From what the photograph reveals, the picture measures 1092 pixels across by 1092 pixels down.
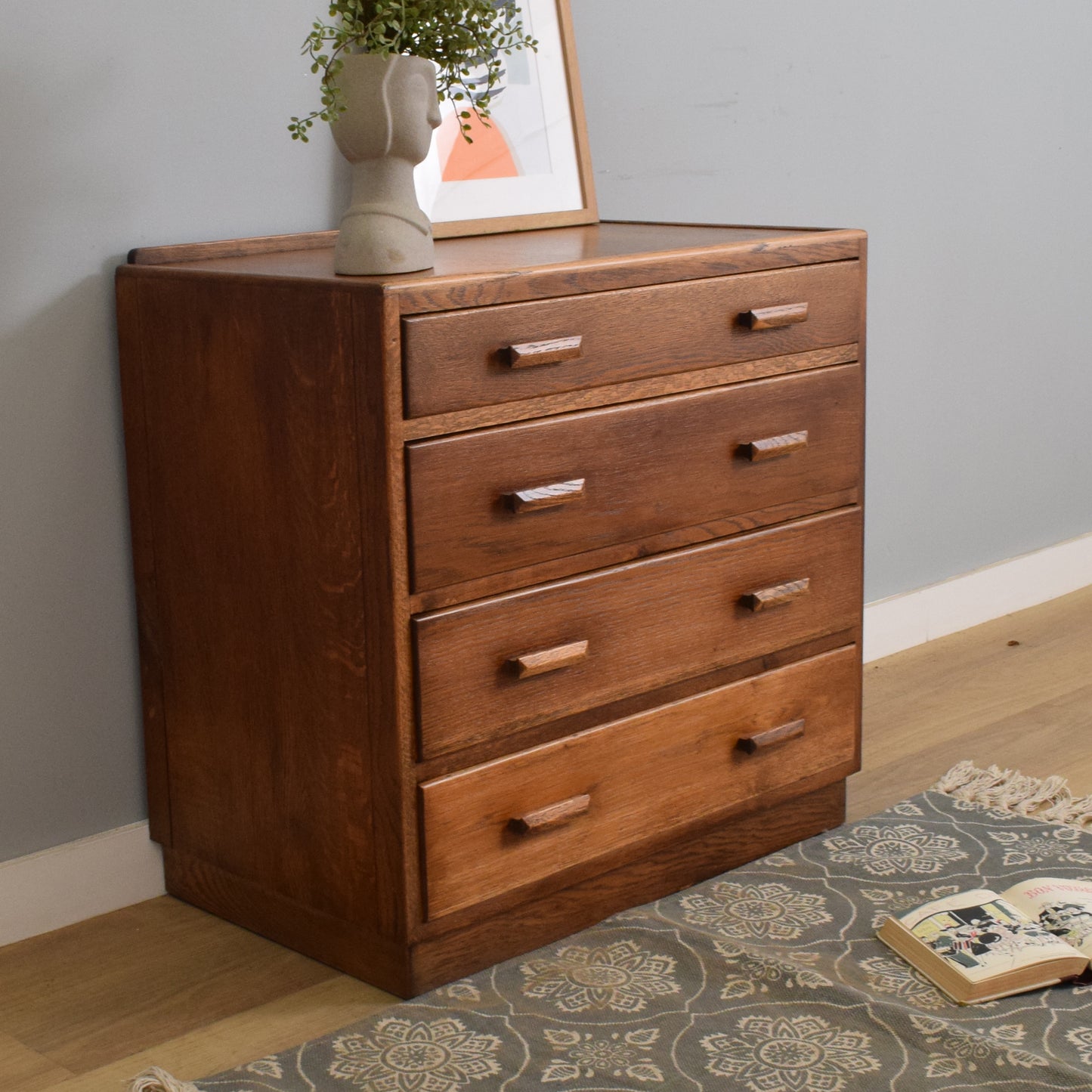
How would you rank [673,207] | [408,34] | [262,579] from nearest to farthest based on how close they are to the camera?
[408,34]
[262,579]
[673,207]

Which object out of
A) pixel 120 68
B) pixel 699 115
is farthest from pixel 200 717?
pixel 699 115

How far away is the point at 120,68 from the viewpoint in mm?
1850

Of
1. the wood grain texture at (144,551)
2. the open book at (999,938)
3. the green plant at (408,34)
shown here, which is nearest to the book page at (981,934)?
the open book at (999,938)

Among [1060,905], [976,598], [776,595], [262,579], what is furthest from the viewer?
[976,598]

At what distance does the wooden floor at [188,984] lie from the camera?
5.41 ft

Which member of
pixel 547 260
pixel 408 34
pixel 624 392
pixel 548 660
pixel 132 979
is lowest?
pixel 132 979

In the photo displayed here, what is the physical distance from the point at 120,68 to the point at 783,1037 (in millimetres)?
1358

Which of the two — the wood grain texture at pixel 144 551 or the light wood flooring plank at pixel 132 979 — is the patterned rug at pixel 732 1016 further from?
the wood grain texture at pixel 144 551

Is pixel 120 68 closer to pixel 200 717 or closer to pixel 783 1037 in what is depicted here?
pixel 200 717

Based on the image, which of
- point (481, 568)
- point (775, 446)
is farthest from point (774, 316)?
point (481, 568)

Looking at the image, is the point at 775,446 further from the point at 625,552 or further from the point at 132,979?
the point at 132,979

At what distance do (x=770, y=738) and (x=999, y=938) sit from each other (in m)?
0.40

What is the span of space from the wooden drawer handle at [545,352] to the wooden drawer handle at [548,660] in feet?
1.07

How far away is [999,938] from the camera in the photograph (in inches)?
69.7
